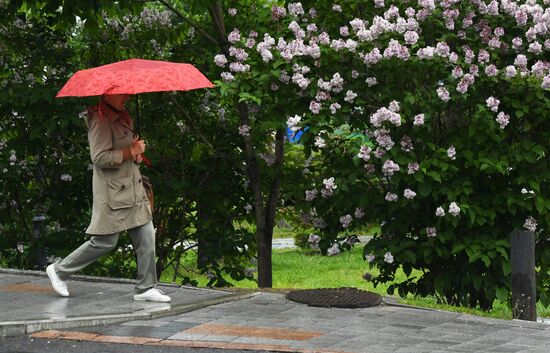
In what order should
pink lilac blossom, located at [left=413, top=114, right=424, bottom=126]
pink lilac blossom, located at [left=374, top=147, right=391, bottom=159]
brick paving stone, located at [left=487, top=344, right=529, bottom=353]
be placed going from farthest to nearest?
pink lilac blossom, located at [left=374, top=147, right=391, bottom=159], pink lilac blossom, located at [left=413, top=114, right=424, bottom=126], brick paving stone, located at [left=487, top=344, right=529, bottom=353]

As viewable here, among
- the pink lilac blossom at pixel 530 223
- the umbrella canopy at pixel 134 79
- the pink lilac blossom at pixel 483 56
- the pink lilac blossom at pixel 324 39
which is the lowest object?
the pink lilac blossom at pixel 530 223

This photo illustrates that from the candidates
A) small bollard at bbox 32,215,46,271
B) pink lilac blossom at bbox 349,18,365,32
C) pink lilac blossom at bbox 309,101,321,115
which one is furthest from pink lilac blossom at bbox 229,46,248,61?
small bollard at bbox 32,215,46,271

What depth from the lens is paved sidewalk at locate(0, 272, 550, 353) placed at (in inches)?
291

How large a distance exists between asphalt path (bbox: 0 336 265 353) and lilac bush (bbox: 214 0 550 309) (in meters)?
3.17

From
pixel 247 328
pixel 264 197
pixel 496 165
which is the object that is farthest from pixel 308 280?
pixel 247 328

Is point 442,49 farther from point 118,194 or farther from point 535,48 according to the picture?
point 118,194

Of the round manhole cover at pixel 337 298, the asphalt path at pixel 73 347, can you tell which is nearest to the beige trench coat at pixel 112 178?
the asphalt path at pixel 73 347

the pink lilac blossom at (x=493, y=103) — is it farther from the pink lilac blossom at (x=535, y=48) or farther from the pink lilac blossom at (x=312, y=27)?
the pink lilac blossom at (x=312, y=27)

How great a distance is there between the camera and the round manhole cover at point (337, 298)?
8.96 m

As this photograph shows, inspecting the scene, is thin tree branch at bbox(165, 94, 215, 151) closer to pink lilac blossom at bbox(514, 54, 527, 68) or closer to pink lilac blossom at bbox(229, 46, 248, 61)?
pink lilac blossom at bbox(229, 46, 248, 61)

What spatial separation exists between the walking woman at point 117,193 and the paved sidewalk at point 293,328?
0.37m

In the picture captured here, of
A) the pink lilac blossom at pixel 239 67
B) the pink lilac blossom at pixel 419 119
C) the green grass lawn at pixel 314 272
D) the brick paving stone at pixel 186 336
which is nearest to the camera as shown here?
the brick paving stone at pixel 186 336

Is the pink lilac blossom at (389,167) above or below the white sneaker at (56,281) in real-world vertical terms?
above

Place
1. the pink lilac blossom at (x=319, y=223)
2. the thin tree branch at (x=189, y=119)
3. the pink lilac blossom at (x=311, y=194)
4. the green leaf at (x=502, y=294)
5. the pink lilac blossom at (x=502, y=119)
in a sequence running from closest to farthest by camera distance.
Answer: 1. the pink lilac blossom at (x=502, y=119)
2. the green leaf at (x=502, y=294)
3. the pink lilac blossom at (x=311, y=194)
4. the pink lilac blossom at (x=319, y=223)
5. the thin tree branch at (x=189, y=119)
